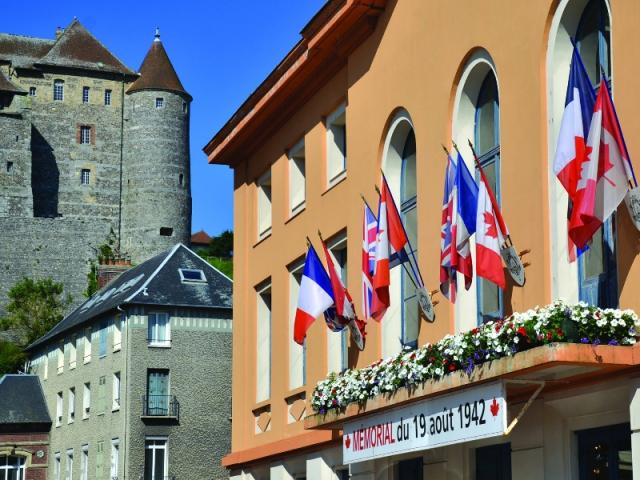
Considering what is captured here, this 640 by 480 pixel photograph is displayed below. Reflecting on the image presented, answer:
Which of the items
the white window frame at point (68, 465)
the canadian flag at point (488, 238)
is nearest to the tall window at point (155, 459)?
the white window frame at point (68, 465)

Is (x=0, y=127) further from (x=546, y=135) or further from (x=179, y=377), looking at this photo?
(x=546, y=135)

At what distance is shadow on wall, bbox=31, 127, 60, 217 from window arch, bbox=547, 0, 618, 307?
328 feet

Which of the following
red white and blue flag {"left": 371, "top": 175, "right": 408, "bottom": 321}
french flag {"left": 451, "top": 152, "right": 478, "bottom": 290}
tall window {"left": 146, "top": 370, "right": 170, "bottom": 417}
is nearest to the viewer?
french flag {"left": 451, "top": 152, "right": 478, "bottom": 290}

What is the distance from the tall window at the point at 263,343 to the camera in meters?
24.2

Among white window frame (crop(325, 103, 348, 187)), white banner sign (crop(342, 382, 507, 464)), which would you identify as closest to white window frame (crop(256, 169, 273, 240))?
white window frame (crop(325, 103, 348, 187))

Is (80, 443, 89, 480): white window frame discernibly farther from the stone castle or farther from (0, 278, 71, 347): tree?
the stone castle

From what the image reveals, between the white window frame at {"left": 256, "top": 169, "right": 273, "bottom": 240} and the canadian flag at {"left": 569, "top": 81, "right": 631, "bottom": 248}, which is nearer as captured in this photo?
the canadian flag at {"left": 569, "top": 81, "right": 631, "bottom": 248}

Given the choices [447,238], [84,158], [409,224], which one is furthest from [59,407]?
[84,158]

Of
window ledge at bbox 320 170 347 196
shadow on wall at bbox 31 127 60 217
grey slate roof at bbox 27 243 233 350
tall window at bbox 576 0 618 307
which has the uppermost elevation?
shadow on wall at bbox 31 127 60 217

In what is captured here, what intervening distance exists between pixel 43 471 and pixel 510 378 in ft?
163

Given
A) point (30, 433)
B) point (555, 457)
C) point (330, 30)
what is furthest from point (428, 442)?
point (30, 433)

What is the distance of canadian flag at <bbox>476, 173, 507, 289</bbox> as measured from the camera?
13.9 m

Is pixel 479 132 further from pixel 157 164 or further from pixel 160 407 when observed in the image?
pixel 157 164

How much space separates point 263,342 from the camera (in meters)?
24.5
